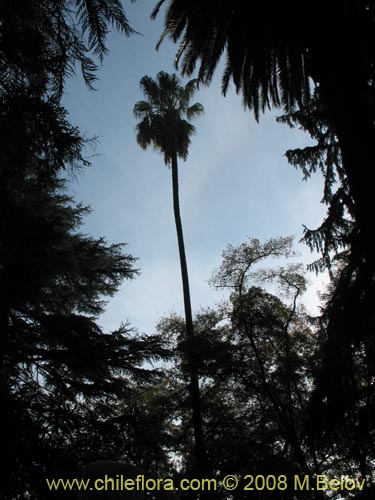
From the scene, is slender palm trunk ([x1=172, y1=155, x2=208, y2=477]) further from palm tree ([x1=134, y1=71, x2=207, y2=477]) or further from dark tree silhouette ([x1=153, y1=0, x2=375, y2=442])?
dark tree silhouette ([x1=153, y1=0, x2=375, y2=442])

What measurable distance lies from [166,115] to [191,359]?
11.8 meters

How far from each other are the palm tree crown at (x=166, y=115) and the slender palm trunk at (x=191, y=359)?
0.90 m

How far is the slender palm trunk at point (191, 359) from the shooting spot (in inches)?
395

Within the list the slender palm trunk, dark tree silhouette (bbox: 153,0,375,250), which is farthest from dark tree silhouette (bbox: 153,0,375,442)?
the slender palm trunk

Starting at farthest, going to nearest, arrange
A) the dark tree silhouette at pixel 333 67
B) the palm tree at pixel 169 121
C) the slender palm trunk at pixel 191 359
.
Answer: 1. the palm tree at pixel 169 121
2. the slender palm trunk at pixel 191 359
3. the dark tree silhouette at pixel 333 67

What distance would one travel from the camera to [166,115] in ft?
55.5

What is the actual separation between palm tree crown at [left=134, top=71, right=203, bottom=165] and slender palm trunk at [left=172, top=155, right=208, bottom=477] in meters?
0.90

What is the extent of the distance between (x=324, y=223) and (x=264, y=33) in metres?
3.70

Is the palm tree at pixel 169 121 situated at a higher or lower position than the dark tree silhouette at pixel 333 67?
higher

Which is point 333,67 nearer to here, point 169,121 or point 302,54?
point 302,54

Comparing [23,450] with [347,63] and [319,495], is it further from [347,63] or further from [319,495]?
[319,495]
